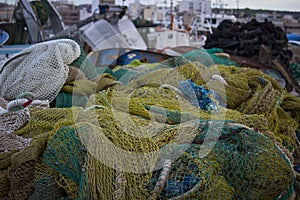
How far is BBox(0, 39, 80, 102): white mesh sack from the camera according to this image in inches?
108

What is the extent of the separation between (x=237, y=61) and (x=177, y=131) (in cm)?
340

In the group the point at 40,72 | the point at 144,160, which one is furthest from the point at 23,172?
the point at 40,72

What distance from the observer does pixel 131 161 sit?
172 cm

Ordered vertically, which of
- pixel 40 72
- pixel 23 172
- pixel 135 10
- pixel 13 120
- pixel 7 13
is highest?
pixel 135 10

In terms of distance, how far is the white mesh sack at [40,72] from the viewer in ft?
9.02

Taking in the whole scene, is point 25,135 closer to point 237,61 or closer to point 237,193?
point 237,193

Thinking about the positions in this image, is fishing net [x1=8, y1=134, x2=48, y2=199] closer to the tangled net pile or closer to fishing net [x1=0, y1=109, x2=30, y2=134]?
the tangled net pile

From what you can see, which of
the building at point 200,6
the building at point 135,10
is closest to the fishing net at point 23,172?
the building at point 200,6

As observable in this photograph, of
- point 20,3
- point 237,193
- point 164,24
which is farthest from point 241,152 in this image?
point 164,24

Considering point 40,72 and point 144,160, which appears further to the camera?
point 40,72

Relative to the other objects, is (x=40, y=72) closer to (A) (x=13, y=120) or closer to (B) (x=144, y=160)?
(A) (x=13, y=120)

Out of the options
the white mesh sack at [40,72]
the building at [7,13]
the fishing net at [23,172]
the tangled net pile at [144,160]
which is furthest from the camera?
the building at [7,13]

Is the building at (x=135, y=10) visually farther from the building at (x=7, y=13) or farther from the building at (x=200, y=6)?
the building at (x=7, y=13)

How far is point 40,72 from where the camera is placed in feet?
9.05
